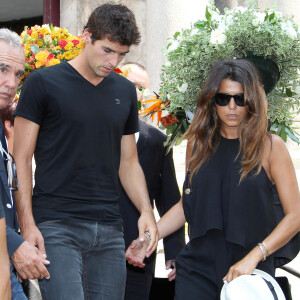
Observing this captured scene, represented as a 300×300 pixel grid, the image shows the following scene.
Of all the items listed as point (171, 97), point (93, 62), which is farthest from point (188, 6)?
point (93, 62)

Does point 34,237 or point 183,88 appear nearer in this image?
point 34,237

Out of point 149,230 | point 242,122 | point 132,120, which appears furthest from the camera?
point 132,120

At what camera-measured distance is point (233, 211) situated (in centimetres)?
303

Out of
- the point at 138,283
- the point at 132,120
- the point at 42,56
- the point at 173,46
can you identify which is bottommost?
the point at 138,283

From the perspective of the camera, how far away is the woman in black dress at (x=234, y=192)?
3014mm

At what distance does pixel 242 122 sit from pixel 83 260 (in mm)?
1056

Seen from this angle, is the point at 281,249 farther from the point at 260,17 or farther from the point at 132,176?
the point at 260,17

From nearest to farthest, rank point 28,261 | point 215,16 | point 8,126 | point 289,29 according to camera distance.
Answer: point 28,261
point 289,29
point 215,16
point 8,126

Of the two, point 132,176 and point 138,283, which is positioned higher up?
point 132,176

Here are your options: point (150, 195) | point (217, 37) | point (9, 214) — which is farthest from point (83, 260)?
point (217, 37)

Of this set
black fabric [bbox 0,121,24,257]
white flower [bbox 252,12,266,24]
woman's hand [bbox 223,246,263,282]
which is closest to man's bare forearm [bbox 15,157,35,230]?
black fabric [bbox 0,121,24,257]

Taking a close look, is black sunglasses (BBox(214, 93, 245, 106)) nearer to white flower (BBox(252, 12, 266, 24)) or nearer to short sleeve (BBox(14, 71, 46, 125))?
white flower (BBox(252, 12, 266, 24))

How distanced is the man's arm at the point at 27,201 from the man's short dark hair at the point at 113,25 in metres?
0.58

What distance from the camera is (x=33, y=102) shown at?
2979 mm
